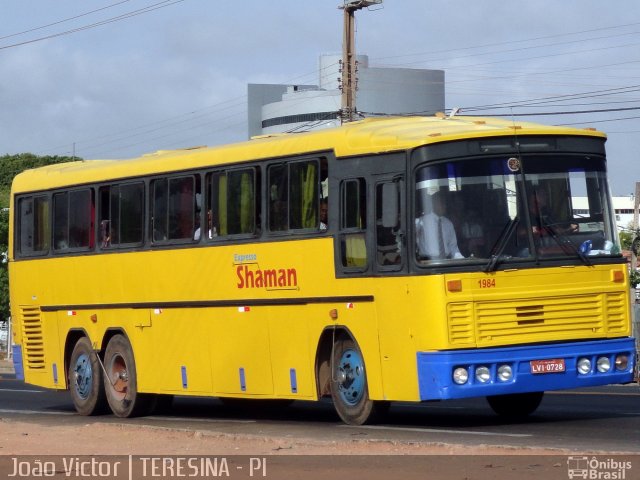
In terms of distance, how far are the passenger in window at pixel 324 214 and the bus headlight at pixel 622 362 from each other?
11.5 feet

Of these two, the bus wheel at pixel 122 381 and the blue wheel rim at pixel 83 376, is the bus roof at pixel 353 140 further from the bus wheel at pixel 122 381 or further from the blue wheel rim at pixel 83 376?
the blue wheel rim at pixel 83 376

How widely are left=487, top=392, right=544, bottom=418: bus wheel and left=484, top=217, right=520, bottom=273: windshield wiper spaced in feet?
8.75

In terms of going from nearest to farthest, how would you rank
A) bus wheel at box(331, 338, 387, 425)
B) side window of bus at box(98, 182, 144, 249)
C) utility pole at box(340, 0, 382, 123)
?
1. bus wheel at box(331, 338, 387, 425)
2. side window of bus at box(98, 182, 144, 249)
3. utility pole at box(340, 0, 382, 123)

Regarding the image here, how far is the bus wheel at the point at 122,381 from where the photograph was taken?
2053 cm

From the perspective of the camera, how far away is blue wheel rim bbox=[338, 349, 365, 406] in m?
16.1

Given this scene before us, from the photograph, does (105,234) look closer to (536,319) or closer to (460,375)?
(460,375)

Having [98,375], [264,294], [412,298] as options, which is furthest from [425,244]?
[98,375]

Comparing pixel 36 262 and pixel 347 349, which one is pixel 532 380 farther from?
pixel 36 262

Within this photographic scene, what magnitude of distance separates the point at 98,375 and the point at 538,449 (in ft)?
33.3

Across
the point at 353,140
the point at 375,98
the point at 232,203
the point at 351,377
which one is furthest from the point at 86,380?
the point at 375,98

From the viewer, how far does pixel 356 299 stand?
16.0 m

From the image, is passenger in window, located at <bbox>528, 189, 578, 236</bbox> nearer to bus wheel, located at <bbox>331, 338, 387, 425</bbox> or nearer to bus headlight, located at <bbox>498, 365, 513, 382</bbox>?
bus headlight, located at <bbox>498, 365, 513, 382</bbox>

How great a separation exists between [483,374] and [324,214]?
280 centimetres

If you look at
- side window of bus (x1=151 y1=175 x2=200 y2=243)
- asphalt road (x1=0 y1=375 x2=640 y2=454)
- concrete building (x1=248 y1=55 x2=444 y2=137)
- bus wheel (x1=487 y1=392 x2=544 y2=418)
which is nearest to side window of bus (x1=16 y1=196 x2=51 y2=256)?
asphalt road (x1=0 y1=375 x2=640 y2=454)
